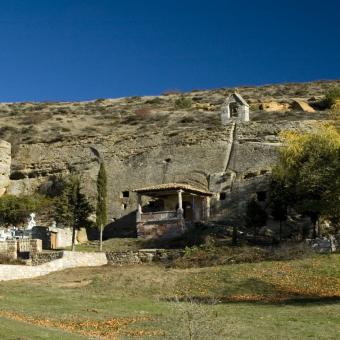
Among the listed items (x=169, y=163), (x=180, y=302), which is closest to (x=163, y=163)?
(x=169, y=163)

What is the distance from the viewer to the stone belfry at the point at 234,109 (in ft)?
178

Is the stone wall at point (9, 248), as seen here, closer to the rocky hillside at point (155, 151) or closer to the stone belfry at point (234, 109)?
the rocky hillside at point (155, 151)

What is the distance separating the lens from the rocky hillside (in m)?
46.8

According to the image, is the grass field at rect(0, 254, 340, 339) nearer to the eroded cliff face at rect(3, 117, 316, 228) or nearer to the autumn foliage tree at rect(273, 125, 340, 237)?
the autumn foliage tree at rect(273, 125, 340, 237)

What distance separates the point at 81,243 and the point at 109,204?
6.40 meters

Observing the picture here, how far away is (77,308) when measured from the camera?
66.6ft

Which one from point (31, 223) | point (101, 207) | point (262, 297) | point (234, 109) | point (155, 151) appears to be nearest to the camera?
point (262, 297)

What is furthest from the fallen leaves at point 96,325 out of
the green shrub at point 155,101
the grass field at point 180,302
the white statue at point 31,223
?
the green shrub at point 155,101

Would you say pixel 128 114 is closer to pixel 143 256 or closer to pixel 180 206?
pixel 180 206

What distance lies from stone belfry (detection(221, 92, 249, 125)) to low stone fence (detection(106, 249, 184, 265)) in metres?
→ 23.4

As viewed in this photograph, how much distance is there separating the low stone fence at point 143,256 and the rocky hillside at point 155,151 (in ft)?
39.1

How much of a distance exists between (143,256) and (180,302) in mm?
16370

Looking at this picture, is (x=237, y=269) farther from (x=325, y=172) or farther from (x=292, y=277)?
(x=325, y=172)

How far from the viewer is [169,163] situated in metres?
50.3
